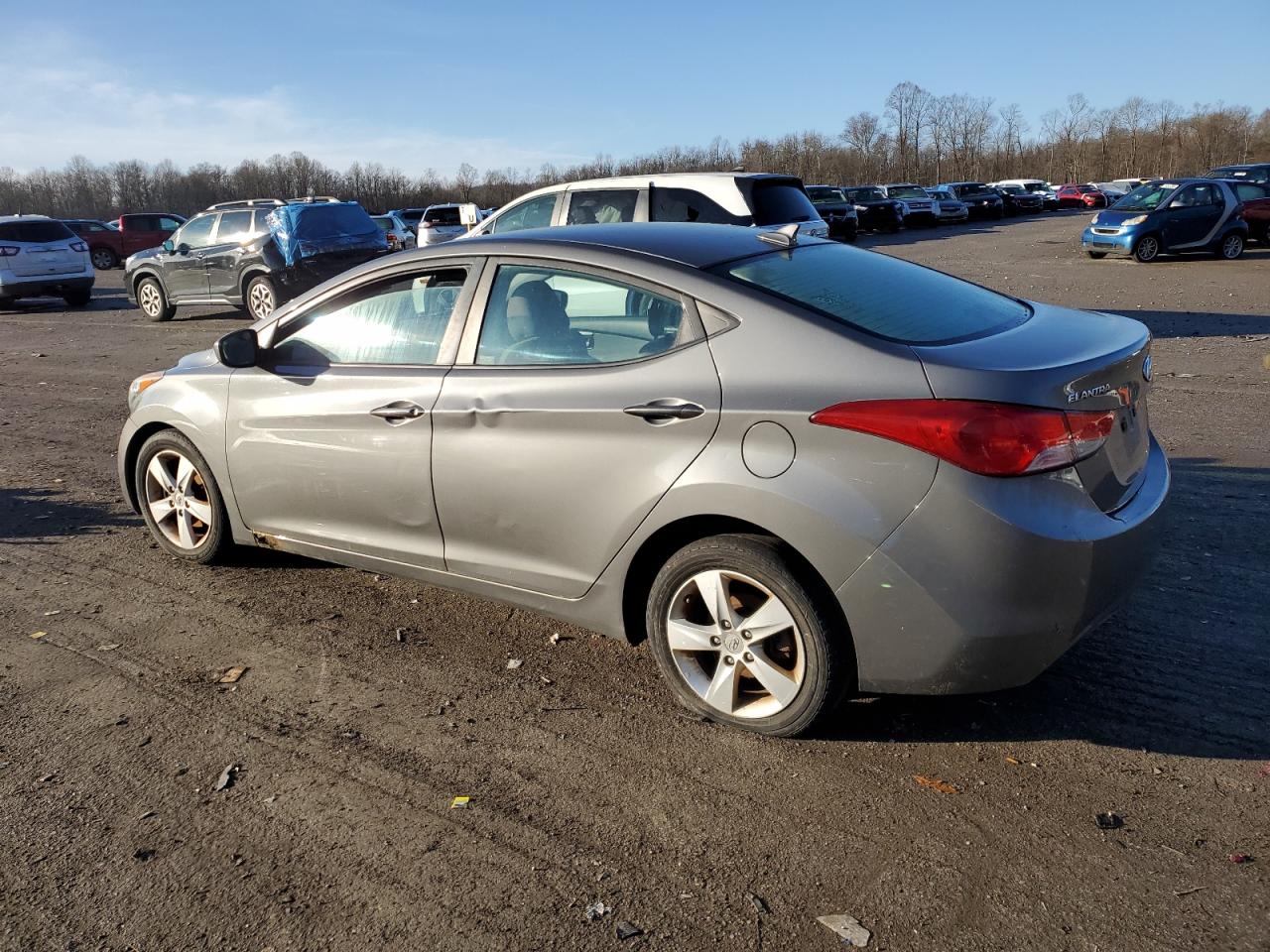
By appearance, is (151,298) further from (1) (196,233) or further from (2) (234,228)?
(2) (234,228)

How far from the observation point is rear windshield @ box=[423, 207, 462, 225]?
28.2 m

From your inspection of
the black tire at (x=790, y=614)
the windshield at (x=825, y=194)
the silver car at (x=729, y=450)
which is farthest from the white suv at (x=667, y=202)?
the windshield at (x=825, y=194)

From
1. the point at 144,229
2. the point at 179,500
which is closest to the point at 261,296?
the point at 179,500

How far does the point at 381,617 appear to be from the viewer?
4.61 m

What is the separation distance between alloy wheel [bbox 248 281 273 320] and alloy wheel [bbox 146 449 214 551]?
12.3m

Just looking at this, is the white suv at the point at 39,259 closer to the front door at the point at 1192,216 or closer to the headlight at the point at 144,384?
the headlight at the point at 144,384

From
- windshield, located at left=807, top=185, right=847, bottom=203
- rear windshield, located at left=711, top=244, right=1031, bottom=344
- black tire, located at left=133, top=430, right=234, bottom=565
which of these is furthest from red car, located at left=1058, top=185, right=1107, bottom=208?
black tire, located at left=133, top=430, right=234, bottom=565

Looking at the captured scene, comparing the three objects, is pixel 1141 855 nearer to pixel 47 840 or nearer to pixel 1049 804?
pixel 1049 804

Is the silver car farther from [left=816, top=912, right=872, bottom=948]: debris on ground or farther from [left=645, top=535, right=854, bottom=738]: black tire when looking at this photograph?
[left=816, top=912, right=872, bottom=948]: debris on ground

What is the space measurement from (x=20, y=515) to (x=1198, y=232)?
2325cm

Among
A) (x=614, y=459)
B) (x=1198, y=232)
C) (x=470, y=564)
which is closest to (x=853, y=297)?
(x=614, y=459)

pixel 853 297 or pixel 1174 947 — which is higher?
pixel 853 297

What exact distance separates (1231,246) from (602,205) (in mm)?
17978

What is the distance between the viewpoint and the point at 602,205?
35.4ft
